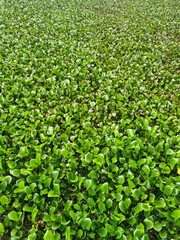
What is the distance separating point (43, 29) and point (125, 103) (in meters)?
6.32

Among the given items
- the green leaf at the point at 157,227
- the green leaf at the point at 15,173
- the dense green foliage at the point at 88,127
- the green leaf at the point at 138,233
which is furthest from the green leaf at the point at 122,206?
the green leaf at the point at 15,173

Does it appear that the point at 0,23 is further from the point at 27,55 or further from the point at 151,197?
the point at 151,197

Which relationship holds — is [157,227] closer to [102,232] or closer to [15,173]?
[102,232]

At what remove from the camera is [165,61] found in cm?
604

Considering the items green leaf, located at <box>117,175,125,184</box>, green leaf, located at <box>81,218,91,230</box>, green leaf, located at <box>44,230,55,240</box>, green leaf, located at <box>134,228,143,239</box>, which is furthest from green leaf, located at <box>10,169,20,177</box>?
green leaf, located at <box>134,228,143,239</box>

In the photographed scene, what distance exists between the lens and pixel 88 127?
316 cm

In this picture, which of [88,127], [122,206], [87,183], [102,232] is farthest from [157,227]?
[88,127]

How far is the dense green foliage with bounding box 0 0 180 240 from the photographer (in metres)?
2.14

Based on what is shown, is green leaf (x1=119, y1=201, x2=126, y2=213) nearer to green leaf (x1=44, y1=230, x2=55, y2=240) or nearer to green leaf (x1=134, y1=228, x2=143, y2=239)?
green leaf (x1=134, y1=228, x2=143, y2=239)

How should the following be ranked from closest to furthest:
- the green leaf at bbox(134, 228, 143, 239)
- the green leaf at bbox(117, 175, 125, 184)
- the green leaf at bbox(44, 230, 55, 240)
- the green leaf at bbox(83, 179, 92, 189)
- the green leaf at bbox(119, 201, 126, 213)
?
the green leaf at bbox(44, 230, 55, 240)
the green leaf at bbox(134, 228, 143, 239)
the green leaf at bbox(119, 201, 126, 213)
the green leaf at bbox(83, 179, 92, 189)
the green leaf at bbox(117, 175, 125, 184)

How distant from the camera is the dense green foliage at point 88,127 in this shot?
7.01 ft

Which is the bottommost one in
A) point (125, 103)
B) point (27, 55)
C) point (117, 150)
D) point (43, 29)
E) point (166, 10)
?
point (117, 150)

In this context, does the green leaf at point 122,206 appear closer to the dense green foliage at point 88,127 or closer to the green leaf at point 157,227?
the dense green foliage at point 88,127

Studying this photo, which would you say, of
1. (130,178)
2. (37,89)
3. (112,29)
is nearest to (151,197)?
(130,178)
